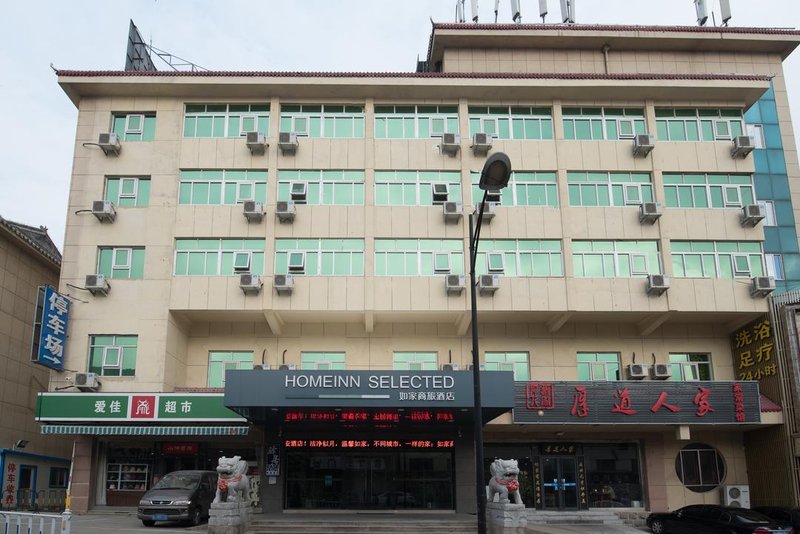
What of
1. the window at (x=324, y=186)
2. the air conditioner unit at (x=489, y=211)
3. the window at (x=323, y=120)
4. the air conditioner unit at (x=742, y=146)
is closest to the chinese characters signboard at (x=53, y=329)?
the window at (x=324, y=186)

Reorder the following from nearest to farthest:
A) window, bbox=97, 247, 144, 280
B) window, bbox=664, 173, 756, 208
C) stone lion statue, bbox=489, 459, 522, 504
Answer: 1. stone lion statue, bbox=489, 459, 522, 504
2. window, bbox=97, 247, 144, 280
3. window, bbox=664, 173, 756, 208

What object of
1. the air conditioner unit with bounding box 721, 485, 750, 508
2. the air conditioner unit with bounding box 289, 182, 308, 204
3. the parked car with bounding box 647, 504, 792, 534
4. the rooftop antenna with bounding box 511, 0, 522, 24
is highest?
the rooftop antenna with bounding box 511, 0, 522, 24

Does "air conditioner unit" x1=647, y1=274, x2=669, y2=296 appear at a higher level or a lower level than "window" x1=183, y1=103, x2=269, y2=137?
lower

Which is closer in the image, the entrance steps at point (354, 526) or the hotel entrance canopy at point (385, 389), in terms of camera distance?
the entrance steps at point (354, 526)

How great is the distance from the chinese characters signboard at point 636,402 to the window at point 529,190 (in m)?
5.76

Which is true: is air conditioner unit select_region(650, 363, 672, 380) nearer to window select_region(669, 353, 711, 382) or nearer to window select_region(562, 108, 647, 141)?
window select_region(669, 353, 711, 382)

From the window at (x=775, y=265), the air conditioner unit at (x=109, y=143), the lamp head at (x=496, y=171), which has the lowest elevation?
the lamp head at (x=496, y=171)

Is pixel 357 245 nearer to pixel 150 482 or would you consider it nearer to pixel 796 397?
pixel 150 482

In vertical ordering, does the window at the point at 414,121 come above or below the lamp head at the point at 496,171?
above

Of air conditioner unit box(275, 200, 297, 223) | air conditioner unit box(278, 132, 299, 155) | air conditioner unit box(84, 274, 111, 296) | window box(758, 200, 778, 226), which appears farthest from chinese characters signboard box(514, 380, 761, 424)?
air conditioner unit box(84, 274, 111, 296)

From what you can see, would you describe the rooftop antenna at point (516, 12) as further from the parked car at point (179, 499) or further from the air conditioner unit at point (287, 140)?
the parked car at point (179, 499)

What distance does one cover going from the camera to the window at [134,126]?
23453 millimetres

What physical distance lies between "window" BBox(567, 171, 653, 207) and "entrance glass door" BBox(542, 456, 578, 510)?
8171 mm

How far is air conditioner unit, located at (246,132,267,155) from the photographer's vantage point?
22.8 meters
